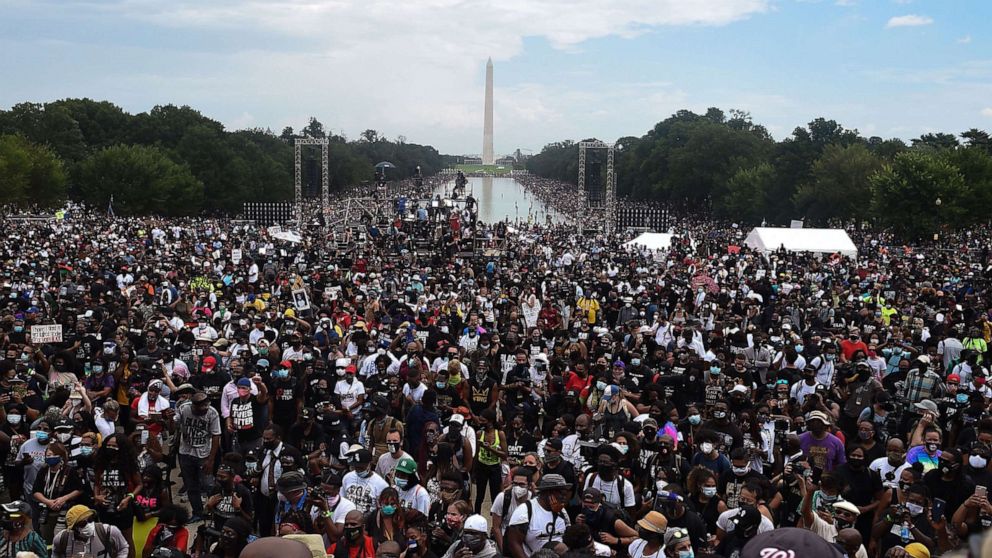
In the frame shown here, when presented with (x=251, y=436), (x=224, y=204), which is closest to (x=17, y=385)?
(x=251, y=436)

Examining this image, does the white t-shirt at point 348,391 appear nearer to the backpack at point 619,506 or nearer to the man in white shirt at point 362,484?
the man in white shirt at point 362,484

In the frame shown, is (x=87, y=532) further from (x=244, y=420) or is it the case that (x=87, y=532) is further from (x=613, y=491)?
(x=613, y=491)

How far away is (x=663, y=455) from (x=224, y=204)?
3008 inches

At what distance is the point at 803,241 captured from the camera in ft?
118

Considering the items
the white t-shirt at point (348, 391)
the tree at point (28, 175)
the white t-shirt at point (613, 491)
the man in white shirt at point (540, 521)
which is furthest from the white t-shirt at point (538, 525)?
the tree at point (28, 175)

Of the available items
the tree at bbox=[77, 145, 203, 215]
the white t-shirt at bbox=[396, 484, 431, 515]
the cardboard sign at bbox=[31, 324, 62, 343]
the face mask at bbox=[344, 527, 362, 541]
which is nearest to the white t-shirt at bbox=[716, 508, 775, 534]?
the white t-shirt at bbox=[396, 484, 431, 515]

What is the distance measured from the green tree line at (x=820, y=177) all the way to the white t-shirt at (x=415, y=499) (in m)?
50.9

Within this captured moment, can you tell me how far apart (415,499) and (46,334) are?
28.5ft

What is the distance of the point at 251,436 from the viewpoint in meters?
10.2

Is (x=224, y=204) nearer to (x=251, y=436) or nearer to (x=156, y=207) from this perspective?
(x=156, y=207)

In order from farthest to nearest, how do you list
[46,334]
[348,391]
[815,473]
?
[46,334]
[348,391]
[815,473]

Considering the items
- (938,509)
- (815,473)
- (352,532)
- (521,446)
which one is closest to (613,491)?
(521,446)

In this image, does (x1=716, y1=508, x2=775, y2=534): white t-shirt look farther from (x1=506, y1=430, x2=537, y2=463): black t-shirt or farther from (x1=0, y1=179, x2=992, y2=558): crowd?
(x1=506, y1=430, x2=537, y2=463): black t-shirt

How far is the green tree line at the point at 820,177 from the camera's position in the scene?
53.4m
